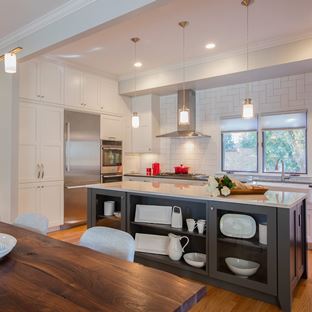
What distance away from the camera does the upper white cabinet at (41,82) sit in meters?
3.97

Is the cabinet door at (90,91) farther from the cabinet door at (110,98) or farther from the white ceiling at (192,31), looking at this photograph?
the white ceiling at (192,31)

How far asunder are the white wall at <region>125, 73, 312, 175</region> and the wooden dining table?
3.75 m

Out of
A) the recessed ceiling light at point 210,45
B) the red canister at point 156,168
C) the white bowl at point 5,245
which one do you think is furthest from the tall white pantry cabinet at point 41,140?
the white bowl at point 5,245

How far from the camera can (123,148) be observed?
5555 mm

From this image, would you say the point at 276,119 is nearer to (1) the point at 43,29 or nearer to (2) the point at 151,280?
(1) the point at 43,29

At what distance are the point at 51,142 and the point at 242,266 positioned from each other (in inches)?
129

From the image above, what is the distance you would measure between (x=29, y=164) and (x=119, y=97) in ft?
7.39

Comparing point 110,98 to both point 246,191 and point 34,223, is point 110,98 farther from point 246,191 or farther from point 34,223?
point 34,223

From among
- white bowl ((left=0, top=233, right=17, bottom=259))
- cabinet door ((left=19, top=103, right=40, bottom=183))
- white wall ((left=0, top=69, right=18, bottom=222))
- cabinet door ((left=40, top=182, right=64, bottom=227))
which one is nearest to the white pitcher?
white bowl ((left=0, top=233, right=17, bottom=259))

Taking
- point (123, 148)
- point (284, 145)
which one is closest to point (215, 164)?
point (284, 145)

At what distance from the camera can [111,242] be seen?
5.11 ft

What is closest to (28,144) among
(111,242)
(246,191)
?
(111,242)

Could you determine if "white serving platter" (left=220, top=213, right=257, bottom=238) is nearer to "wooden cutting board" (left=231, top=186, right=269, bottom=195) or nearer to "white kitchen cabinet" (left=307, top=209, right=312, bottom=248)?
"wooden cutting board" (left=231, top=186, right=269, bottom=195)

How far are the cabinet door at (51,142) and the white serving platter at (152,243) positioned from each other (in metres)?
1.98
